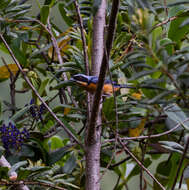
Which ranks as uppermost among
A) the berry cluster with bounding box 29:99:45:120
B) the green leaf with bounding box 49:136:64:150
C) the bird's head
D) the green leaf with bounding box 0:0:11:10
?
the green leaf with bounding box 0:0:11:10

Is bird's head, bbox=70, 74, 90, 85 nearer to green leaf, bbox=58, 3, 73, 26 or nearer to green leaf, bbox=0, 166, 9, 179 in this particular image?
green leaf, bbox=0, 166, 9, 179

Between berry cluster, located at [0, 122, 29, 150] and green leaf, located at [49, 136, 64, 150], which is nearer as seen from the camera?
berry cluster, located at [0, 122, 29, 150]

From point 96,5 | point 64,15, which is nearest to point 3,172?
point 96,5

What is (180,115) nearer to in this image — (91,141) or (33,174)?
(91,141)

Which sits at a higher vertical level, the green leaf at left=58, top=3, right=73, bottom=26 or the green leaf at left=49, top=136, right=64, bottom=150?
the green leaf at left=58, top=3, right=73, bottom=26

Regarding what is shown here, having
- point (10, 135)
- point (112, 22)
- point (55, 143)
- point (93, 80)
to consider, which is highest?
point (112, 22)

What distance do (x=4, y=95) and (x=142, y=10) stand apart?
4.85 feet

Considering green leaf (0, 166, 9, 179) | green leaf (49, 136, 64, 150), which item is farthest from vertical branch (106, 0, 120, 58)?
green leaf (49, 136, 64, 150)

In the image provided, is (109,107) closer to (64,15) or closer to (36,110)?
(36,110)

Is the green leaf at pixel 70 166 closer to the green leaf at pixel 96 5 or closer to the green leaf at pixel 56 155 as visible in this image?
the green leaf at pixel 56 155

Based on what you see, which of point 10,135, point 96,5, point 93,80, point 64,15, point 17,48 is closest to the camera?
point 96,5

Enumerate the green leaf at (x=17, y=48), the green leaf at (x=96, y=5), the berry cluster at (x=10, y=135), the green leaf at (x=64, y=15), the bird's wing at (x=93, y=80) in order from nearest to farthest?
the green leaf at (x=96, y=5) < the bird's wing at (x=93, y=80) < the berry cluster at (x=10, y=135) < the green leaf at (x=17, y=48) < the green leaf at (x=64, y=15)

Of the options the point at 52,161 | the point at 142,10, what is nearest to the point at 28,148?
the point at 52,161

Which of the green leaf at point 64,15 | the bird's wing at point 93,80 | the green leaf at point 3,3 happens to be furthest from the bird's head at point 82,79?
the green leaf at point 64,15
